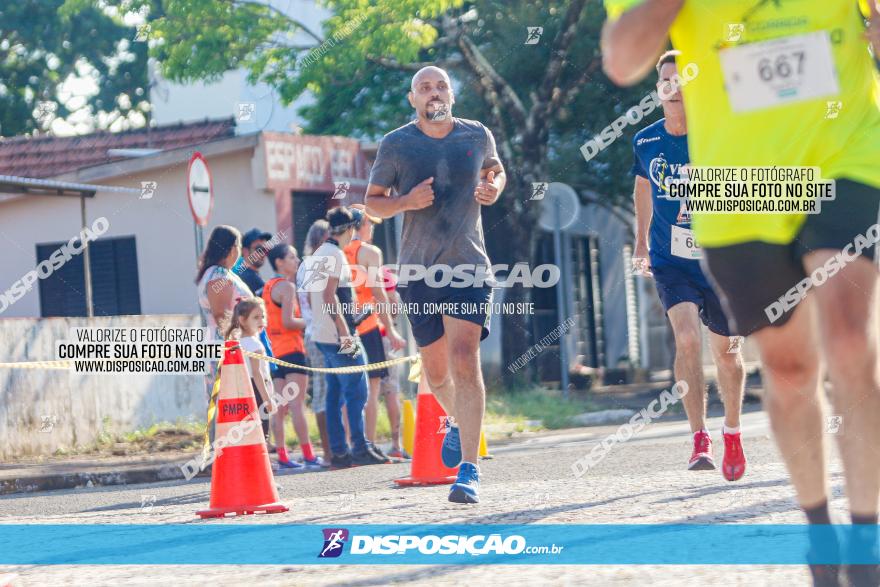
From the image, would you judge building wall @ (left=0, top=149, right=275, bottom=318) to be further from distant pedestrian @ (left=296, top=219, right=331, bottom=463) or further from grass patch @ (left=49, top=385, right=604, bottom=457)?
distant pedestrian @ (left=296, top=219, right=331, bottom=463)

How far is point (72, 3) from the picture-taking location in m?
21.3

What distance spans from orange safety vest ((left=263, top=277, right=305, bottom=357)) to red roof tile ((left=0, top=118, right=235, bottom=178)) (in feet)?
44.6

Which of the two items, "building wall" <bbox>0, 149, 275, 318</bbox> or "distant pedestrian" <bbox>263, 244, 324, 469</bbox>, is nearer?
"distant pedestrian" <bbox>263, 244, 324, 469</bbox>

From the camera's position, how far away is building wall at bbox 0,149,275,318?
63.6ft

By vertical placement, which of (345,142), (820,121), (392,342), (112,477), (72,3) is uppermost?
(72,3)

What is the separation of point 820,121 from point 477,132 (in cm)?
371

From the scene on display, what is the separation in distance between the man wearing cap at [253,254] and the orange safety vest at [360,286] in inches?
39.2

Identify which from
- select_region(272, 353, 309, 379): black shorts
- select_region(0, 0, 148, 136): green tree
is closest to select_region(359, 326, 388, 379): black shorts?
select_region(272, 353, 309, 379): black shorts

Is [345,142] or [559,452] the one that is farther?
[345,142]

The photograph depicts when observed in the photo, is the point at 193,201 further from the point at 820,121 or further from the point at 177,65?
the point at 820,121

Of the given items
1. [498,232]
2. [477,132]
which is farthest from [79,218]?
[477,132]

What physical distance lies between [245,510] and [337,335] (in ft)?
12.8

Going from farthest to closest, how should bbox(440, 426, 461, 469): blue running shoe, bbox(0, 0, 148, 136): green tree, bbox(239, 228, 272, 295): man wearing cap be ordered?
bbox(0, 0, 148, 136): green tree
bbox(239, 228, 272, 295): man wearing cap
bbox(440, 426, 461, 469): blue running shoe

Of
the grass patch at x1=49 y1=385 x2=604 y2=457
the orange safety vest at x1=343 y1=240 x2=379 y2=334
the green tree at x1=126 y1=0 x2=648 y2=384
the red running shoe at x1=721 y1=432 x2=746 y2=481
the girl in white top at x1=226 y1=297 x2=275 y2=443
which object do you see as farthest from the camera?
the green tree at x1=126 y1=0 x2=648 y2=384
